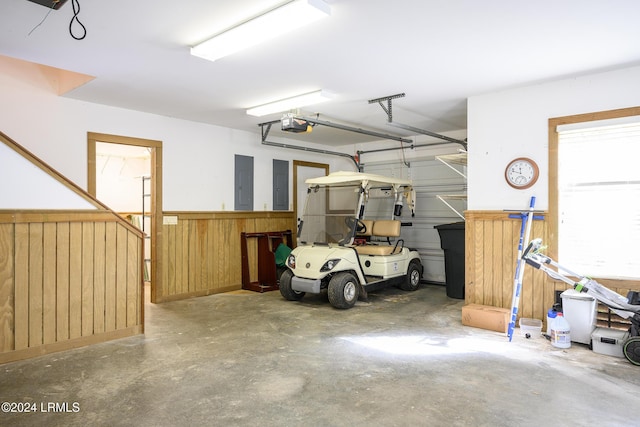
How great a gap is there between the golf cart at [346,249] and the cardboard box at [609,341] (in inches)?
107

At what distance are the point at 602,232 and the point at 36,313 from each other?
18.4ft

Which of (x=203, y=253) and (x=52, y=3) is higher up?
(x=52, y=3)

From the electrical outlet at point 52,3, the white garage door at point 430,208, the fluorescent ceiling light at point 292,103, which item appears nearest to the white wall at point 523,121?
the fluorescent ceiling light at point 292,103

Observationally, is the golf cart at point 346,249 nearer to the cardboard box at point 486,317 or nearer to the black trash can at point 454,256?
the black trash can at point 454,256

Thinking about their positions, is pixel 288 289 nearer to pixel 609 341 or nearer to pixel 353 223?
pixel 353 223

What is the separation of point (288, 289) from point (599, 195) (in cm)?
397

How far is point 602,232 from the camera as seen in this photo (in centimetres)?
417

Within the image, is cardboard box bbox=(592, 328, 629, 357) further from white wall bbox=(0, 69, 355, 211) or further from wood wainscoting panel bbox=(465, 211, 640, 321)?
white wall bbox=(0, 69, 355, 211)

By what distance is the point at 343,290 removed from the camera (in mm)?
5207

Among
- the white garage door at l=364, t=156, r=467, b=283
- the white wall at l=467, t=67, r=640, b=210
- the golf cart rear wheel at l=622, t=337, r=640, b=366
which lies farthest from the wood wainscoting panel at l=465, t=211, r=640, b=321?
the white garage door at l=364, t=156, r=467, b=283

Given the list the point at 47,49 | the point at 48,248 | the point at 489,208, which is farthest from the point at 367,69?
the point at 48,248

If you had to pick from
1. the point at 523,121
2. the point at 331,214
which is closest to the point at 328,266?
the point at 331,214

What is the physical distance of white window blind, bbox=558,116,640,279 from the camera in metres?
4.01

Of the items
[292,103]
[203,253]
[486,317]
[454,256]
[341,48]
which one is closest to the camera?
[341,48]
